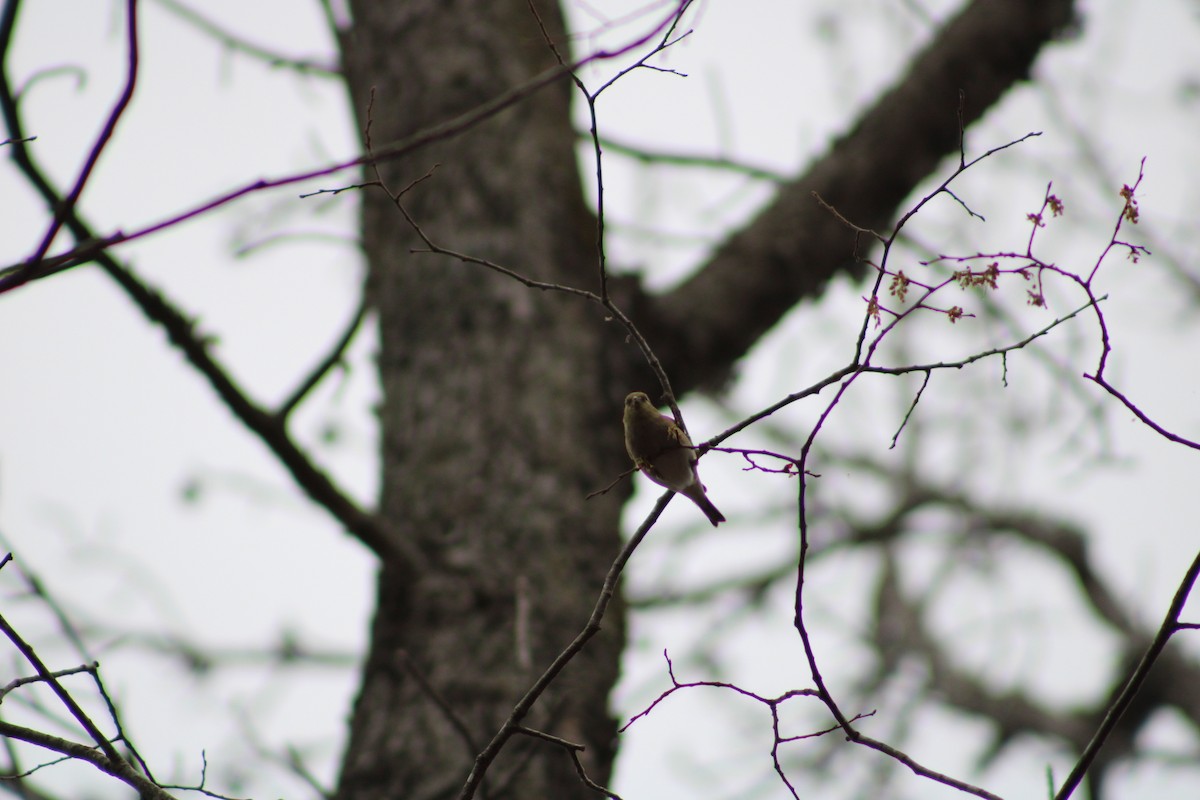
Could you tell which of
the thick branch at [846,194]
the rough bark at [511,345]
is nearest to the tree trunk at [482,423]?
the rough bark at [511,345]

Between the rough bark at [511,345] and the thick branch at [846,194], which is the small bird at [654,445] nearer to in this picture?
the rough bark at [511,345]

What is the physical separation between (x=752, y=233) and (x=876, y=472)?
6573 millimetres

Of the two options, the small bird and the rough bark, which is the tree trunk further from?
the small bird

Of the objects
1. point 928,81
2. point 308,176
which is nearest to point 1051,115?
point 928,81

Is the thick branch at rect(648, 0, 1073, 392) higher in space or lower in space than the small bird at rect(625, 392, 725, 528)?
higher

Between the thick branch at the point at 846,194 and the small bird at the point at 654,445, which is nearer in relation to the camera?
the small bird at the point at 654,445

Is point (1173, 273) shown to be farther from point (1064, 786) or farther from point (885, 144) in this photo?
point (1064, 786)

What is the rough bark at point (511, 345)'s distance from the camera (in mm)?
2496

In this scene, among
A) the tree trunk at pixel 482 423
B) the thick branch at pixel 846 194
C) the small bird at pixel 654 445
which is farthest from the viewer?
the thick branch at pixel 846 194

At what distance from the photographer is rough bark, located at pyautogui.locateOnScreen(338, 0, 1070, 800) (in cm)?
250

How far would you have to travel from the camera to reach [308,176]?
3.97 ft

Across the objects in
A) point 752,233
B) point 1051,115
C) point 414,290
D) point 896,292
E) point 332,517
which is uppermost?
point 1051,115

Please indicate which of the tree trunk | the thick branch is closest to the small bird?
the tree trunk

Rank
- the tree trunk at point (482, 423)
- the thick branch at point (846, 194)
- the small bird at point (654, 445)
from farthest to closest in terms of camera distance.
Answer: the thick branch at point (846, 194) < the tree trunk at point (482, 423) < the small bird at point (654, 445)
